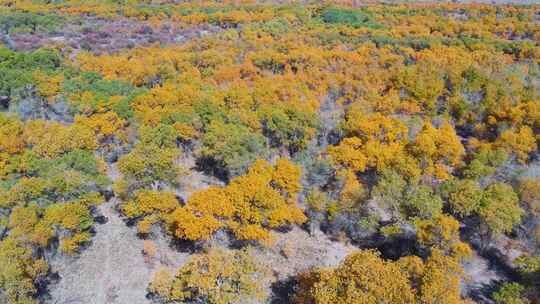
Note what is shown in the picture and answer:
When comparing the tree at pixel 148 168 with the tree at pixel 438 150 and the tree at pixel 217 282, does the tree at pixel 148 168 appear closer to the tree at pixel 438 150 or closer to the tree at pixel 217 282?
the tree at pixel 217 282

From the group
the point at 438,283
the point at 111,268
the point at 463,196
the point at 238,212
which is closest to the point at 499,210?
the point at 463,196

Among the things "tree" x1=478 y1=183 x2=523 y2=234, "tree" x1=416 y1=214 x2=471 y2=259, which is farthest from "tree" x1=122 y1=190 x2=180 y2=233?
"tree" x1=478 y1=183 x2=523 y2=234

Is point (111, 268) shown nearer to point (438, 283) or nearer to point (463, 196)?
point (438, 283)

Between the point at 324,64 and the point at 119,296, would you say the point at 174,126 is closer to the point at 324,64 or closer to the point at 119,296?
the point at 119,296

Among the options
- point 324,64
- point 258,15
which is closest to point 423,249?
point 324,64

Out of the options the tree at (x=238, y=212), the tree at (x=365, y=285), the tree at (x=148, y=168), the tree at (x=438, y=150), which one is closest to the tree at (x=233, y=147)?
the tree at (x=148, y=168)

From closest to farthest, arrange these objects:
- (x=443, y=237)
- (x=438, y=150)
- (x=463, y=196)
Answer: (x=443, y=237) < (x=463, y=196) < (x=438, y=150)

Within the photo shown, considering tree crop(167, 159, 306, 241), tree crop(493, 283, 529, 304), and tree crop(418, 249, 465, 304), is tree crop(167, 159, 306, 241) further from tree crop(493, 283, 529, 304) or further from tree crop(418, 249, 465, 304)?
tree crop(493, 283, 529, 304)

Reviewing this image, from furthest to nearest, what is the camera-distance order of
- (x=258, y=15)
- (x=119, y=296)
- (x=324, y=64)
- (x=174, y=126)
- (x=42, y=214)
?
1. (x=258, y=15)
2. (x=324, y=64)
3. (x=174, y=126)
4. (x=42, y=214)
5. (x=119, y=296)
